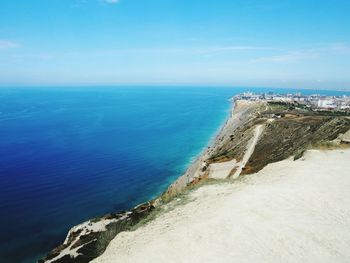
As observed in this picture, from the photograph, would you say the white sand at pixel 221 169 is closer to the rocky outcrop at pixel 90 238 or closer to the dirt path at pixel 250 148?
the dirt path at pixel 250 148

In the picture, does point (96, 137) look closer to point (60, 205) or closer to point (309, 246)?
point (60, 205)

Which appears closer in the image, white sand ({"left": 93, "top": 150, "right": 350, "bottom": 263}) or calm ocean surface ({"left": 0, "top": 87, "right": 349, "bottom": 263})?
white sand ({"left": 93, "top": 150, "right": 350, "bottom": 263})

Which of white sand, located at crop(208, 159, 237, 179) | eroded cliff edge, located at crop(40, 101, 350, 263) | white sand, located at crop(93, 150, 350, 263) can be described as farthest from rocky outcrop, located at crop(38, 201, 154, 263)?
white sand, located at crop(208, 159, 237, 179)

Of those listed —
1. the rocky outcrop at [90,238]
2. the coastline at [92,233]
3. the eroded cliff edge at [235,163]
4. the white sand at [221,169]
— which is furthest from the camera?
the white sand at [221,169]

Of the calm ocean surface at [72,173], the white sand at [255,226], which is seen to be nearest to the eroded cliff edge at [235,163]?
the white sand at [255,226]

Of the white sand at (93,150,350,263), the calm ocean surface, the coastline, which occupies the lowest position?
the calm ocean surface

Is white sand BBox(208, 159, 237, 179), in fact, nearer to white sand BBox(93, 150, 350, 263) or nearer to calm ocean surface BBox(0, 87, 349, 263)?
calm ocean surface BBox(0, 87, 349, 263)

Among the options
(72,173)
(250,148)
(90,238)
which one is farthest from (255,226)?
(72,173)

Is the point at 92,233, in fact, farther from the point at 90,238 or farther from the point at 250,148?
the point at 250,148
